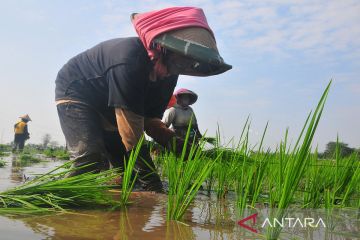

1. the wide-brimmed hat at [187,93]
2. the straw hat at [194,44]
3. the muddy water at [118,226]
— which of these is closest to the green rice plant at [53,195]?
the muddy water at [118,226]

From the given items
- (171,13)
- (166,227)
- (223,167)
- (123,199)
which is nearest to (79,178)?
(123,199)

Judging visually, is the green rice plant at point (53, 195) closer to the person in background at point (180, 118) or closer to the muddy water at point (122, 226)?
the muddy water at point (122, 226)

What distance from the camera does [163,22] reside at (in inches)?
85.0

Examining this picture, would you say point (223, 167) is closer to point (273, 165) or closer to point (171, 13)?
point (273, 165)

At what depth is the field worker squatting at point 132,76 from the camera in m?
2.14

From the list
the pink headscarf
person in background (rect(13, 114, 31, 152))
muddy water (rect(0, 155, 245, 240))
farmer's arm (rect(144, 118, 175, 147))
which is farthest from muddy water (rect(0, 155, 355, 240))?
person in background (rect(13, 114, 31, 152))

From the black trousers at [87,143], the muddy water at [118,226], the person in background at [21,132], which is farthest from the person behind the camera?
the person in background at [21,132]

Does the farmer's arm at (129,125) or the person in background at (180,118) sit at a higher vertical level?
the person in background at (180,118)

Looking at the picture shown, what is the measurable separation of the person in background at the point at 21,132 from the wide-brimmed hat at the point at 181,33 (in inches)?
464

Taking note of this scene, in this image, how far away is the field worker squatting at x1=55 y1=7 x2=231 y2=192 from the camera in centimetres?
214

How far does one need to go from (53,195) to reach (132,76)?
0.84 metres

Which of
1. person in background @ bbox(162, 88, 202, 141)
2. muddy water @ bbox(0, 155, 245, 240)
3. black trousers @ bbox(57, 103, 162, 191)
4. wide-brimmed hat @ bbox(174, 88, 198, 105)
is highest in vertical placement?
wide-brimmed hat @ bbox(174, 88, 198, 105)

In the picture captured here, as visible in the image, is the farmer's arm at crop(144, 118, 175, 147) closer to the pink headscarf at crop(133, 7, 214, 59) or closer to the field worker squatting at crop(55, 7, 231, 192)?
the field worker squatting at crop(55, 7, 231, 192)

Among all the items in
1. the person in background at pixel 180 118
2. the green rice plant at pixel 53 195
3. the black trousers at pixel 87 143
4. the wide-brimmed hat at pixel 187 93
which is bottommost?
the green rice plant at pixel 53 195
